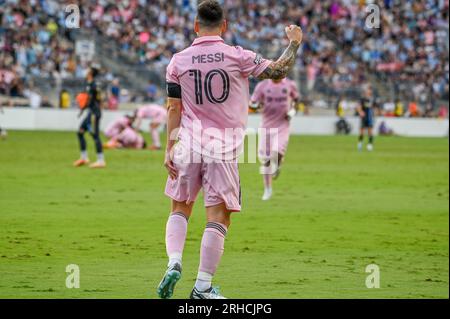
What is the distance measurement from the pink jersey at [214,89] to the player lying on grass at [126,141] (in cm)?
2759

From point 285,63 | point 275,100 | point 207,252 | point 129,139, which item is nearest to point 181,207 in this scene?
point 207,252

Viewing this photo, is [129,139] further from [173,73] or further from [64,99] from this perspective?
[173,73]

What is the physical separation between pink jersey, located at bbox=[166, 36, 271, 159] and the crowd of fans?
36357mm

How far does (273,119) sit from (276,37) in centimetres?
3514

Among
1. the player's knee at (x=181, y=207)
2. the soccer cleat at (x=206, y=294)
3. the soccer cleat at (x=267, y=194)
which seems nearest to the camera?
the soccer cleat at (x=206, y=294)

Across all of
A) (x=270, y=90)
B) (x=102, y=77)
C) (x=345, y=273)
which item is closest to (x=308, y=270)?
(x=345, y=273)

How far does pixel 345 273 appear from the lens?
40.6 feet

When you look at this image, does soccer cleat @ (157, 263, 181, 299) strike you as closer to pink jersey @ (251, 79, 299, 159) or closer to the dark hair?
the dark hair

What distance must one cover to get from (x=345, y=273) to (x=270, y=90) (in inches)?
381

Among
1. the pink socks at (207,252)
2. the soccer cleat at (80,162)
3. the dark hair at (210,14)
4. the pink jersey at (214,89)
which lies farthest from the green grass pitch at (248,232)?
the dark hair at (210,14)

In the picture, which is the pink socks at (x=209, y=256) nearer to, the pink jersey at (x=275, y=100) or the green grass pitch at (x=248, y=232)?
the green grass pitch at (x=248, y=232)

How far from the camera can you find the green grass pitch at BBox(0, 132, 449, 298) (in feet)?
37.5

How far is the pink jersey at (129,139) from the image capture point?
37125 mm
